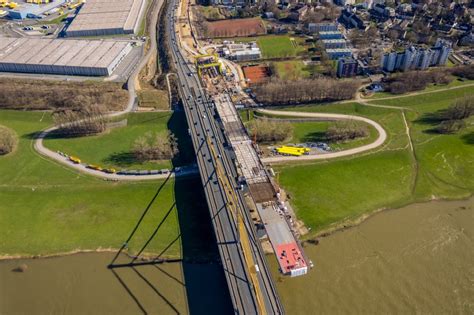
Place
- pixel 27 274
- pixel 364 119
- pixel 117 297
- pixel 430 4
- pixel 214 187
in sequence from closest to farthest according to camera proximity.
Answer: pixel 117 297, pixel 27 274, pixel 214 187, pixel 364 119, pixel 430 4

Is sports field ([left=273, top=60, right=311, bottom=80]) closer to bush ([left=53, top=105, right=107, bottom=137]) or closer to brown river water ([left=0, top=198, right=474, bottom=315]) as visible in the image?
bush ([left=53, top=105, right=107, bottom=137])

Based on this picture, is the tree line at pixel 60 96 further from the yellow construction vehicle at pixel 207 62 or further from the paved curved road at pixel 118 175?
the yellow construction vehicle at pixel 207 62

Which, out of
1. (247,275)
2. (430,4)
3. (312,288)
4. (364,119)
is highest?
(430,4)

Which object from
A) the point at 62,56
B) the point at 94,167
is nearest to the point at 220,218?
the point at 94,167

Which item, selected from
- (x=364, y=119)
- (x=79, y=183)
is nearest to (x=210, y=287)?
(x=79, y=183)

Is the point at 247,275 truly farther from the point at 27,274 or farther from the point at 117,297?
the point at 27,274

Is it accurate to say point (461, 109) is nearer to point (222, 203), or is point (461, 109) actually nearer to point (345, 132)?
point (345, 132)
